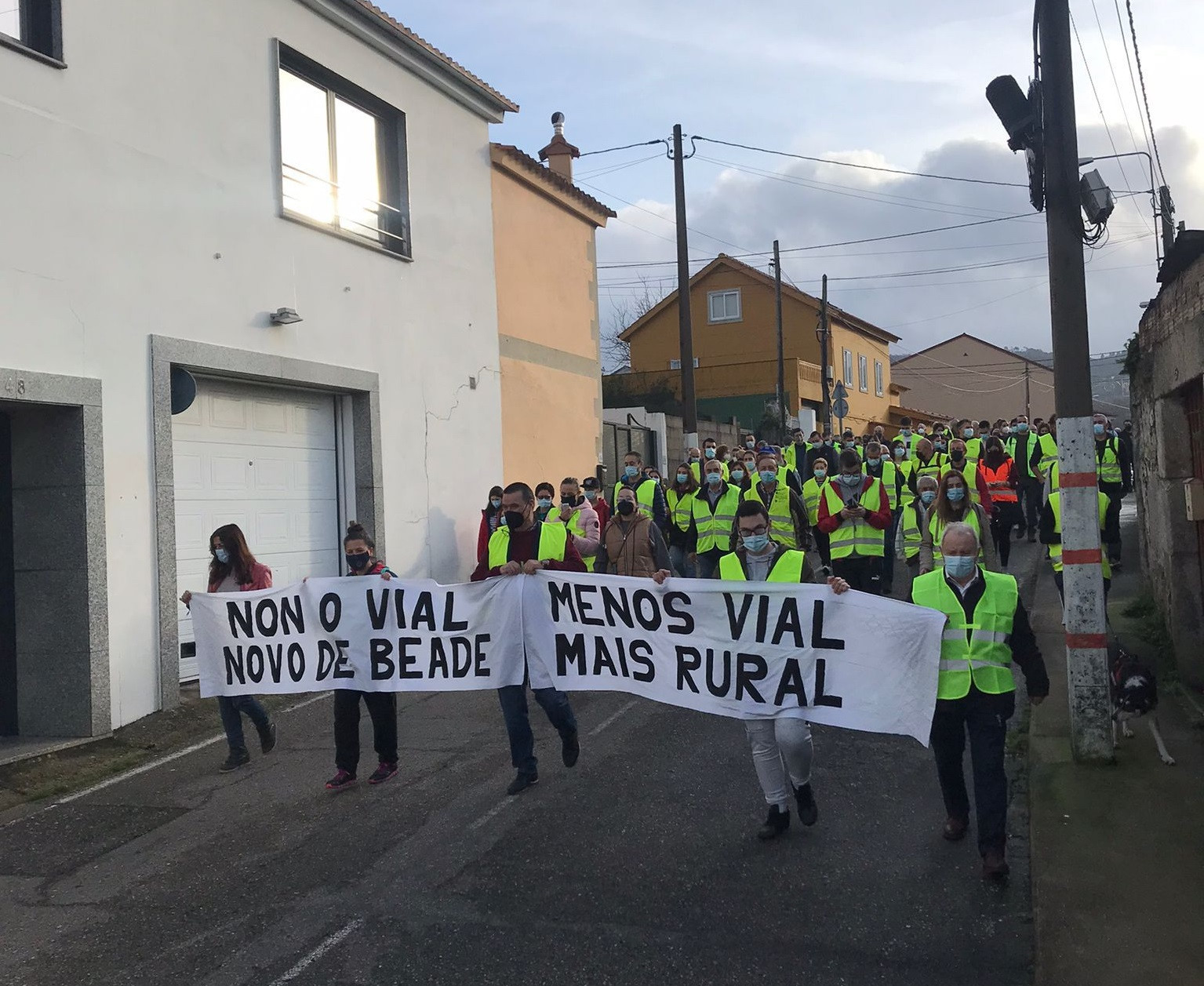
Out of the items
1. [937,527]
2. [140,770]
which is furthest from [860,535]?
[140,770]

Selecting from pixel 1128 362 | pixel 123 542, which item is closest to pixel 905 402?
Result: pixel 1128 362

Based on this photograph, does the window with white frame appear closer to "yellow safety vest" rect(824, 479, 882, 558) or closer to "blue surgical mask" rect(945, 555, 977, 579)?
"yellow safety vest" rect(824, 479, 882, 558)

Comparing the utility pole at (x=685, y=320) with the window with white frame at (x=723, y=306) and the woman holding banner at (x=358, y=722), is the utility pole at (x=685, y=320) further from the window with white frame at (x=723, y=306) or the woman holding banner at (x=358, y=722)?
the window with white frame at (x=723, y=306)

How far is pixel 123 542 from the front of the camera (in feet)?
30.8

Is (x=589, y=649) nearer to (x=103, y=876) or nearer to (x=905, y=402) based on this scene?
(x=103, y=876)

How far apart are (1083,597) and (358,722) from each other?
15.2 feet

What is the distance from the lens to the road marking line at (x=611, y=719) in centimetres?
843

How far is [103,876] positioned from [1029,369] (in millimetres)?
77256

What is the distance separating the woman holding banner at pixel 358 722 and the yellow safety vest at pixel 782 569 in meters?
2.44

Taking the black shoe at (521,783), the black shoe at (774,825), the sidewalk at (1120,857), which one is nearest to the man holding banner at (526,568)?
the black shoe at (521,783)

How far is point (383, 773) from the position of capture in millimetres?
7395

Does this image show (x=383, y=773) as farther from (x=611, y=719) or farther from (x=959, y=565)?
(x=959, y=565)

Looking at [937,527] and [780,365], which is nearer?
[937,527]

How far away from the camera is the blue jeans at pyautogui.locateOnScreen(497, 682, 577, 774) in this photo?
6.95 m
